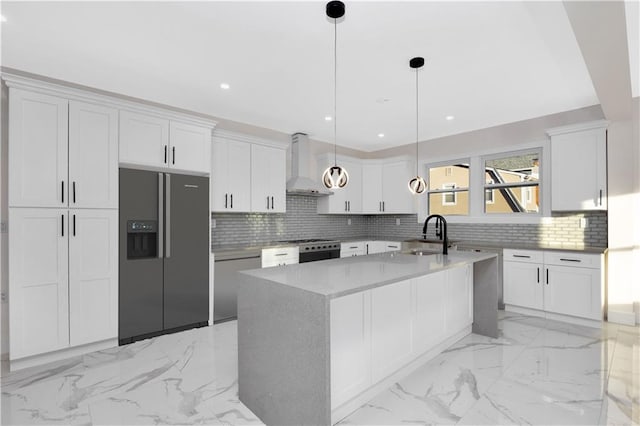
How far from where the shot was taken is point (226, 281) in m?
3.93

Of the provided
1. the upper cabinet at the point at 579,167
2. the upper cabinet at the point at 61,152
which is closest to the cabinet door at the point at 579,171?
the upper cabinet at the point at 579,167

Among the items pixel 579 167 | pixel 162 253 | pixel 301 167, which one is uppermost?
pixel 301 167

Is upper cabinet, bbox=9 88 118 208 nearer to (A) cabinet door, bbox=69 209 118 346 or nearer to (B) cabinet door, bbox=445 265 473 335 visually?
(A) cabinet door, bbox=69 209 118 346

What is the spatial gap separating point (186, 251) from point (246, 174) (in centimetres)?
133

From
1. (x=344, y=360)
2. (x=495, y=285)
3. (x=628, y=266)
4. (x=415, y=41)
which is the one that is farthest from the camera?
(x=628, y=266)

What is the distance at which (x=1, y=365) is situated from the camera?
2766 mm

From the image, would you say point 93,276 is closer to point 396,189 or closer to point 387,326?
point 387,326

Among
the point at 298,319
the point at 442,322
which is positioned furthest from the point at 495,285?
the point at 298,319

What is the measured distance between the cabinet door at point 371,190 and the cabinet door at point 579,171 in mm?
2704

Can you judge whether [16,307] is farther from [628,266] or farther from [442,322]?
[628,266]


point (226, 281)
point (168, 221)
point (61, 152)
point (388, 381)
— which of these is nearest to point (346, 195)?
point (226, 281)

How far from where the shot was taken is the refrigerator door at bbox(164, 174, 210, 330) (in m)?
3.48

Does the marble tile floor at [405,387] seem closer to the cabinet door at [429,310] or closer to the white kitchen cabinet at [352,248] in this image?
the cabinet door at [429,310]

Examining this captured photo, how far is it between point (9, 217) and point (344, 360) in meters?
2.94
